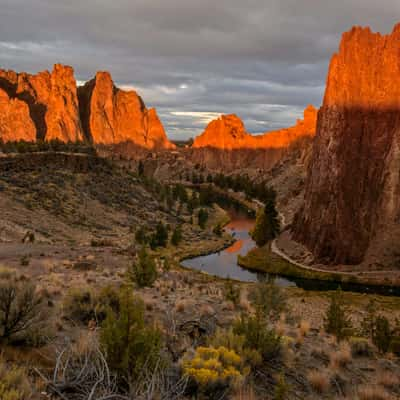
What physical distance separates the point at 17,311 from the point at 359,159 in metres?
52.9

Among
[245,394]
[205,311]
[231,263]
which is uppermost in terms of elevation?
[245,394]

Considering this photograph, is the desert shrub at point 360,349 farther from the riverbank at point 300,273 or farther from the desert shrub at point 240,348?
the riverbank at point 300,273

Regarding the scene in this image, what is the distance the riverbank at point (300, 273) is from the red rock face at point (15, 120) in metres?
158

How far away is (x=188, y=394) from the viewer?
6.61 m

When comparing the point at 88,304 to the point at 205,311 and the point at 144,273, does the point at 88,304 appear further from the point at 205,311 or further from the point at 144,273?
the point at 144,273

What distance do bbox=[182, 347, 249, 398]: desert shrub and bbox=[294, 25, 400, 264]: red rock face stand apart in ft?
151

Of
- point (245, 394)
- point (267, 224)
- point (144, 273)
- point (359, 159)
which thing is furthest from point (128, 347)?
point (267, 224)

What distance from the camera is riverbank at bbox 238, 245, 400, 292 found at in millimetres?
44906

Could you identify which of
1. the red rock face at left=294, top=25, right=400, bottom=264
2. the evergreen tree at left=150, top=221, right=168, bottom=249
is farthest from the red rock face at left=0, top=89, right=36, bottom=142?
the red rock face at left=294, top=25, right=400, bottom=264

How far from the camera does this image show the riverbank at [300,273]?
4491 cm

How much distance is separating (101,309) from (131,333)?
14.9ft

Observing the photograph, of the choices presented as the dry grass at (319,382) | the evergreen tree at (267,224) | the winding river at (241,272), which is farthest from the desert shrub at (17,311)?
the evergreen tree at (267,224)

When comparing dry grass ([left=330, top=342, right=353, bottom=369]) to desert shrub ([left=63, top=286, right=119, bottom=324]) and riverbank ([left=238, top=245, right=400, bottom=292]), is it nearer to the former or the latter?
desert shrub ([left=63, top=286, right=119, bottom=324])

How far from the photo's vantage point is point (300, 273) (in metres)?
48.4
